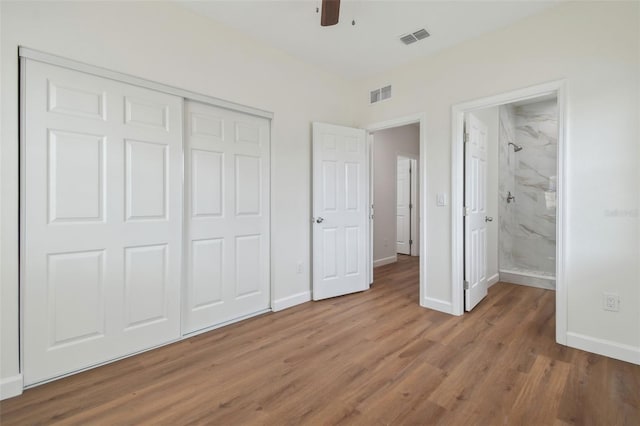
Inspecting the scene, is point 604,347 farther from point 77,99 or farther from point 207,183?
point 77,99

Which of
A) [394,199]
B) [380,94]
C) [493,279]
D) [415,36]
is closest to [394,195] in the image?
[394,199]

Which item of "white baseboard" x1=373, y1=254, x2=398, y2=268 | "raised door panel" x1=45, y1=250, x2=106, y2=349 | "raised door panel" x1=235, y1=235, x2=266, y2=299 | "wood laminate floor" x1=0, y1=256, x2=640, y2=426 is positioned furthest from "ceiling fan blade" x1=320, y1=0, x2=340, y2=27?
"white baseboard" x1=373, y1=254, x2=398, y2=268

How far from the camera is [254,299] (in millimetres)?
3014

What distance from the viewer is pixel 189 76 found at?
2.46 meters

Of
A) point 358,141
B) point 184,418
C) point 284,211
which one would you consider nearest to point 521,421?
point 184,418

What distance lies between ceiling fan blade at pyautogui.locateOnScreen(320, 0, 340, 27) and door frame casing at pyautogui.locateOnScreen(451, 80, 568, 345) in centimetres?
161

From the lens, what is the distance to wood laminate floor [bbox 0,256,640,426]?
157 cm

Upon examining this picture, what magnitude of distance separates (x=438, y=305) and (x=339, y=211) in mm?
1520

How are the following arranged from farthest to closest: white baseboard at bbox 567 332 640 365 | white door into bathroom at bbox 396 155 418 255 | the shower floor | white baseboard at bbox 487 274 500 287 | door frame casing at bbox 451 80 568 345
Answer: white door into bathroom at bbox 396 155 418 255 → white baseboard at bbox 487 274 500 287 → the shower floor → door frame casing at bbox 451 80 568 345 → white baseboard at bbox 567 332 640 365

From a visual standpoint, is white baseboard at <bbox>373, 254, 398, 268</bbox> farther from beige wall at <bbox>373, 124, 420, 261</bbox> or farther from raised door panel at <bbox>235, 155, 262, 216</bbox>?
raised door panel at <bbox>235, 155, 262, 216</bbox>

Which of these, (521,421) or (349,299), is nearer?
(521,421)

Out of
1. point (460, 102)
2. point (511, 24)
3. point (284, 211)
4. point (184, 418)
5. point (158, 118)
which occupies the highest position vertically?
point (511, 24)

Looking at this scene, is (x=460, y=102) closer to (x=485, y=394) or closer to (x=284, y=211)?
(x=284, y=211)

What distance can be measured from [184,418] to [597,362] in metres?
2.77
